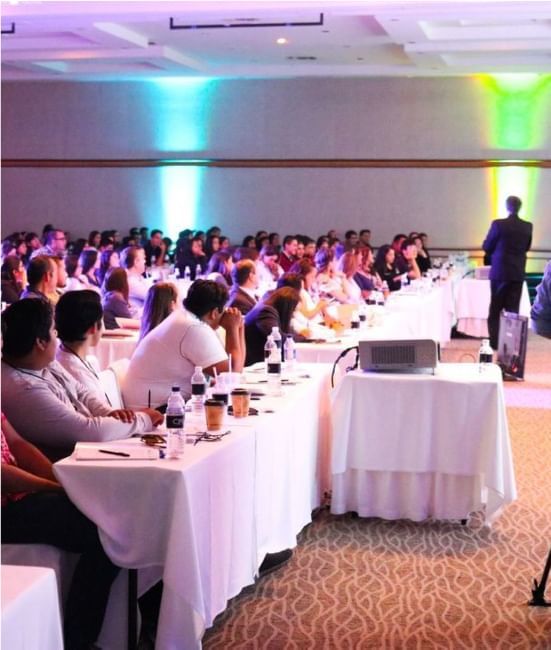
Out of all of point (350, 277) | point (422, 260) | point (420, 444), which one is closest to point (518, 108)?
point (422, 260)

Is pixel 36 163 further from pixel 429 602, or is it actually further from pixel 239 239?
pixel 429 602

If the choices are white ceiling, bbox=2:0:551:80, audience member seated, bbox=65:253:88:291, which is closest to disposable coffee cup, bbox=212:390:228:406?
audience member seated, bbox=65:253:88:291

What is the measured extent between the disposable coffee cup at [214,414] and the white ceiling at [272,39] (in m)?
7.55

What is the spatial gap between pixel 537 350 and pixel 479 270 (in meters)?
1.69

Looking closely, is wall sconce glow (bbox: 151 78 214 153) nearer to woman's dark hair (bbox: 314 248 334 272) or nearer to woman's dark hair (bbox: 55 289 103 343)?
woman's dark hair (bbox: 314 248 334 272)

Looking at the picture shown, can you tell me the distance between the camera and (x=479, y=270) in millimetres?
14375

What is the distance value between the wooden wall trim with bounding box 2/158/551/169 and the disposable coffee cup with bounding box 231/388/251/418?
577 inches

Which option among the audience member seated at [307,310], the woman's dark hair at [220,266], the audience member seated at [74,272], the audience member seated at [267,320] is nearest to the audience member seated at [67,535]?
the audience member seated at [267,320]

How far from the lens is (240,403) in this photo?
436 centimetres

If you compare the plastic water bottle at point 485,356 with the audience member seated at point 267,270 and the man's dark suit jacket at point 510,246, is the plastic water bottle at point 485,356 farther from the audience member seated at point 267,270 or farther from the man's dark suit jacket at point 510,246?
the man's dark suit jacket at point 510,246

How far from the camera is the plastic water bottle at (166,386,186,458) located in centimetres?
366

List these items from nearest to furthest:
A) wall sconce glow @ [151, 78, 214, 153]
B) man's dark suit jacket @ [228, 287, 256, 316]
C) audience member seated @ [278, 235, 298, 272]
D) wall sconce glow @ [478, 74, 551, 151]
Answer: man's dark suit jacket @ [228, 287, 256, 316], audience member seated @ [278, 235, 298, 272], wall sconce glow @ [478, 74, 551, 151], wall sconce glow @ [151, 78, 214, 153]

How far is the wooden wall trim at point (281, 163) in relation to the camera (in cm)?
1834

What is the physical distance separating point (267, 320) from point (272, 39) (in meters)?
9.33
